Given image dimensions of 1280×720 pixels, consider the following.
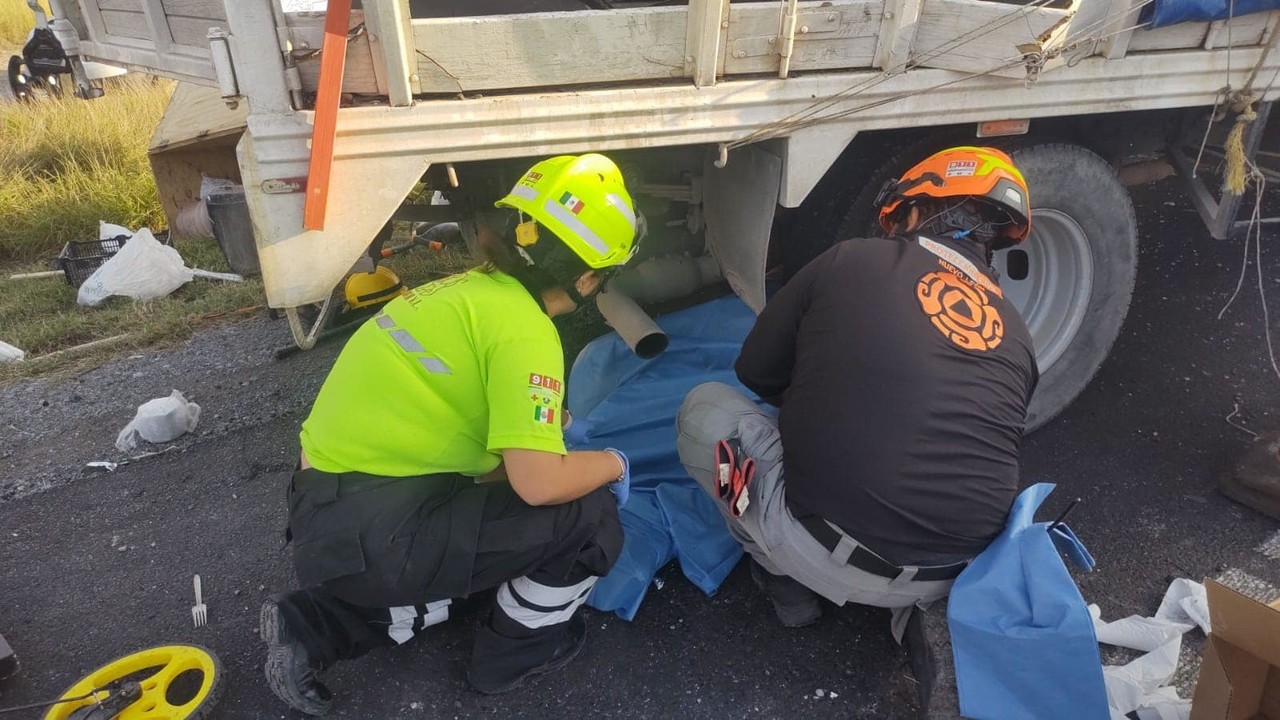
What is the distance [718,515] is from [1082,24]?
1.94m

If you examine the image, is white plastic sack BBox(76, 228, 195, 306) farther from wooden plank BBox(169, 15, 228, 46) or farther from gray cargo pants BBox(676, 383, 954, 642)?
gray cargo pants BBox(676, 383, 954, 642)

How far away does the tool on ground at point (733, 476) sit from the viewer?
2246 millimetres

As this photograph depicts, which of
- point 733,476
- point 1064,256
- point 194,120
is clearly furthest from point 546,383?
point 194,120

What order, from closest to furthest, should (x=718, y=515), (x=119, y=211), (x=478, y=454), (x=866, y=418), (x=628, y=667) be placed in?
(x=866, y=418) → (x=478, y=454) → (x=628, y=667) → (x=718, y=515) → (x=119, y=211)

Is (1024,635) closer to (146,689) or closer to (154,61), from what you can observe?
(146,689)

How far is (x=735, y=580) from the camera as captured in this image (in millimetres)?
2596

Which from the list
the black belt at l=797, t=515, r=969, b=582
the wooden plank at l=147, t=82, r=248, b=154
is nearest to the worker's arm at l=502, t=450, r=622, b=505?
the black belt at l=797, t=515, r=969, b=582

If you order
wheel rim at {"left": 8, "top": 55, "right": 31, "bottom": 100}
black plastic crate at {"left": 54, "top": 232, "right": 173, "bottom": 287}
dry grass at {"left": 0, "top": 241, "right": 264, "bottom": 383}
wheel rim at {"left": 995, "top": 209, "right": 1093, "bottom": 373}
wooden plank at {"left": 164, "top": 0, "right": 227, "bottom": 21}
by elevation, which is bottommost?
dry grass at {"left": 0, "top": 241, "right": 264, "bottom": 383}

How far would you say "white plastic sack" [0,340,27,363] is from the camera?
404 centimetres

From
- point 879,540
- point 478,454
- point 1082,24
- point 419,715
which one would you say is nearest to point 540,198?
point 478,454

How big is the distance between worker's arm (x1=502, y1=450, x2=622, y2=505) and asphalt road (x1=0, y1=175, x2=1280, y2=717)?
2.17ft

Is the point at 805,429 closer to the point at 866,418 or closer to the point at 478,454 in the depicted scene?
the point at 866,418

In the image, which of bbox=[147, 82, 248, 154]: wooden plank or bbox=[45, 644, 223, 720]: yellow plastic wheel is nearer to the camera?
bbox=[45, 644, 223, 720]: yellow plastic wheel

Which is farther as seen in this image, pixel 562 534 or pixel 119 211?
pixel 119 211
